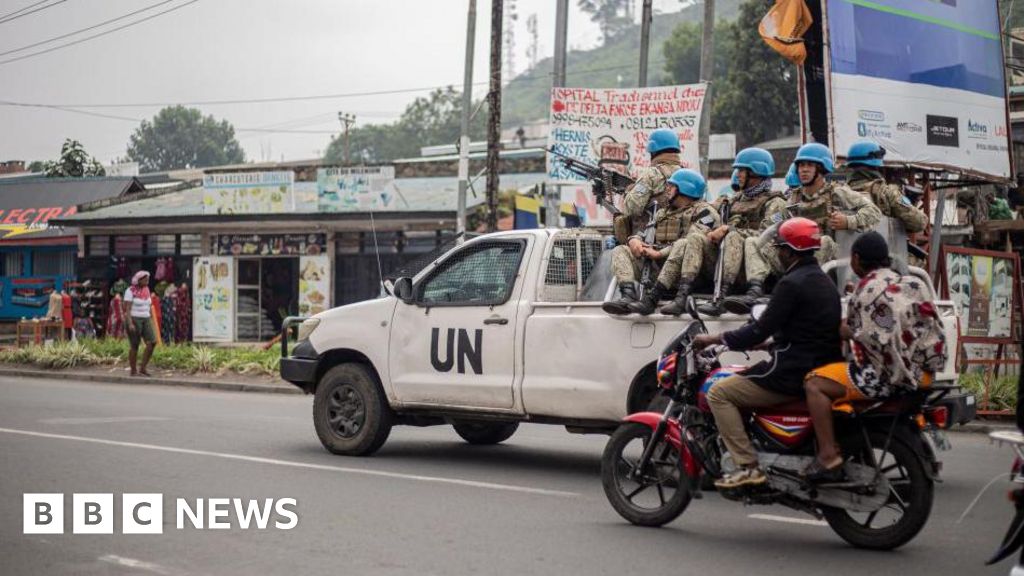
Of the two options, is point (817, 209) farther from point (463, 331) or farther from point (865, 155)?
point (463, 331)

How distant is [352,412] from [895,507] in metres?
5.46

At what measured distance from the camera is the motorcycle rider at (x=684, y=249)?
906 cm

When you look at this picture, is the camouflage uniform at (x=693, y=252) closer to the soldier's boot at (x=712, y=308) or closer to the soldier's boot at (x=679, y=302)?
the soldier's boot at (x=679, y=302)

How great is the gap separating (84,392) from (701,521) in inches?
534

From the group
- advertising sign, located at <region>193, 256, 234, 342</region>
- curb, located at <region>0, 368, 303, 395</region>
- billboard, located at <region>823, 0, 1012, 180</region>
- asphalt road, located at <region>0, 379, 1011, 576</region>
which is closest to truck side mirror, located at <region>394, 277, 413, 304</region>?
asphalt road, located at <region>0, 379, 1011, 576</region>

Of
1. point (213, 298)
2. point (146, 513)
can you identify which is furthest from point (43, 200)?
point (146, 513)

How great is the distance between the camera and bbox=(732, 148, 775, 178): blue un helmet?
9.63 m

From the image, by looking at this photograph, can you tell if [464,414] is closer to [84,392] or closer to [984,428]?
[984,428]

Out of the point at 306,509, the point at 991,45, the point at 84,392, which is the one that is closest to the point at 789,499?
the point at 306,509

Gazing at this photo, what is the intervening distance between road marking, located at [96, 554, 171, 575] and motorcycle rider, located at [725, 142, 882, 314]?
4.53 m

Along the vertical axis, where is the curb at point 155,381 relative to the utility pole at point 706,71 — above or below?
below

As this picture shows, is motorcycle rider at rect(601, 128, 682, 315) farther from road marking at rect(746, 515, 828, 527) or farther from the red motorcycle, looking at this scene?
road marking at rect(746, 515, 828, 527)

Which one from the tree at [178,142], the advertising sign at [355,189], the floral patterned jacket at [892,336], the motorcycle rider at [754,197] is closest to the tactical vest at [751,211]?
the motorcycle rider at [754,197]

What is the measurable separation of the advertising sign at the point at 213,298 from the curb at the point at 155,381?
7.91 m
